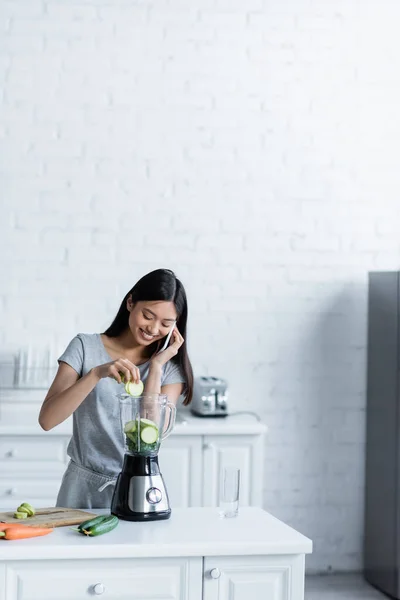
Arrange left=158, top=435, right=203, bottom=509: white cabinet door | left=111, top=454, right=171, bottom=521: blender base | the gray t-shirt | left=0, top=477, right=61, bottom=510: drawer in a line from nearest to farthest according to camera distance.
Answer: left=111, top=454, right=171, bottom=521: blender base, the gray t-shirt, left=0, top=477, right=61, bottom=510: drawer, left=158, top=435, right=203, bottom=509: white cabinet door

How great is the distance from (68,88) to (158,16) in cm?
58

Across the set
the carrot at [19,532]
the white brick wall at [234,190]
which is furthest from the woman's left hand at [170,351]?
the white brick wall at [234,190]

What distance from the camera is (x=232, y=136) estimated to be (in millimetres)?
4359

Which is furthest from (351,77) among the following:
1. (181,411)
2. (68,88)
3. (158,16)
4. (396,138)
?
(181,411)

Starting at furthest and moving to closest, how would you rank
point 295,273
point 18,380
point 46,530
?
point 295,273 → point 18,380 → point 46,530

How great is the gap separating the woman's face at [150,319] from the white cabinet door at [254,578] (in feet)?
2.37

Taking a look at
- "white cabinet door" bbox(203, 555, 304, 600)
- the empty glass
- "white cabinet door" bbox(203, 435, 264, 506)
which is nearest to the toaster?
"white cabinet door" bbox(203, 435, 264, 506)

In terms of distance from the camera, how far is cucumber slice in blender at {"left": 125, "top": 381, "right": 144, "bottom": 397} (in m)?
2.39

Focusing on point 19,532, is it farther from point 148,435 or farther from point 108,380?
point 108,380

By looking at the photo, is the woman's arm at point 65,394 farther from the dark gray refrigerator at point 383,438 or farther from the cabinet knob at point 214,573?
the dark gray refrigerator at point 383,438

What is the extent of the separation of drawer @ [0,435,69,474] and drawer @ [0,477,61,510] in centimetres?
5

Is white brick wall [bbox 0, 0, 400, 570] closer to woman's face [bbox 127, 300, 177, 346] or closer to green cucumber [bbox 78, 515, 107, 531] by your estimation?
woman's face [bbox 127, 300, 177, 346]

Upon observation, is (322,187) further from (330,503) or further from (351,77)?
(330,503)

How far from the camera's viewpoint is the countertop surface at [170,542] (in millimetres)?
2080
